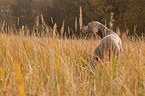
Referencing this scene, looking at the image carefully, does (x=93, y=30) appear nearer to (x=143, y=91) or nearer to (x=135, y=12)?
(x=143, y=91)

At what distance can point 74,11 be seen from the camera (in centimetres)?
915

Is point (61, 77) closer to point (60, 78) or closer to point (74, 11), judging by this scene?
point (60, 78)

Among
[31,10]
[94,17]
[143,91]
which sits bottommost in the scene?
[143,91]

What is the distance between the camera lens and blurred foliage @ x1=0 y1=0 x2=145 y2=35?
7180 mm

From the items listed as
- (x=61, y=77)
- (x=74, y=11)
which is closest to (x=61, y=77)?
(x=61, y=77)

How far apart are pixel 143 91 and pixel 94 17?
7.12 m

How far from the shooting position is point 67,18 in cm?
926

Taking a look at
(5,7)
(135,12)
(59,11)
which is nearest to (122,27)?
(135,12)

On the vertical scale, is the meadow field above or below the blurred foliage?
below

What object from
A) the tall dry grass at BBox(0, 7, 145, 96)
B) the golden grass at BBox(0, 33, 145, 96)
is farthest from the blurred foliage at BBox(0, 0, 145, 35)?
the golden grass at BBox(0, 33, 145, 96)

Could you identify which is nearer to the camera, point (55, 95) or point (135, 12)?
point (55, 95)

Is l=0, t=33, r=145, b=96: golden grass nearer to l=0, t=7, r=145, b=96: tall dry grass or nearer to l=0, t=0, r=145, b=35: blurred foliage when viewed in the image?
l=0, t=7, r=145, b=96: tall dry grass

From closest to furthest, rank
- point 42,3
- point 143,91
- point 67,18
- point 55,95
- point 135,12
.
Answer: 1. point 55,95
2. point 143,91
3. point 135,12
4. point 67,18
5. point 42,3

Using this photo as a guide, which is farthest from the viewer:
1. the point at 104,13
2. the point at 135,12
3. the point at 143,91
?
the point at 104,13
